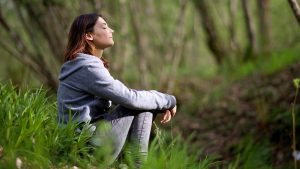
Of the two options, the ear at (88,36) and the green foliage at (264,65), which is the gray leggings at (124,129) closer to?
the ear at (88,36)

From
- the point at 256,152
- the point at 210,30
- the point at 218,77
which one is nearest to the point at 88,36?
the point at 256,152

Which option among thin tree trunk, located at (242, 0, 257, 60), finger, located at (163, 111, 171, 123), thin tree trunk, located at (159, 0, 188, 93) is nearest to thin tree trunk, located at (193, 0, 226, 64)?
thin tree trunk, located at (159, 0, 188, 93)

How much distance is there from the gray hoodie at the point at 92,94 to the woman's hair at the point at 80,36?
95mm

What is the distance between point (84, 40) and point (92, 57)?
0.65 feet

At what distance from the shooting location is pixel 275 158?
20.1 feet

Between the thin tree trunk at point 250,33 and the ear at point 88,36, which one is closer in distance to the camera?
the ear at point 88,36

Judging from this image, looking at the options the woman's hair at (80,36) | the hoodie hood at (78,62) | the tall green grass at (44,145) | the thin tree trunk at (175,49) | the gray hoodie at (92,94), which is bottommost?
the thin tree trunk at (175,49)

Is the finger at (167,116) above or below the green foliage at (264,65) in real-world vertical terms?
above

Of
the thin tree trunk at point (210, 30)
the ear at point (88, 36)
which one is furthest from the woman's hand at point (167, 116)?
the thin tree trunk at point (210, 30)

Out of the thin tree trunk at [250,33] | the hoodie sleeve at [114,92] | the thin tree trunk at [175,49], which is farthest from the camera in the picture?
the thin tree trunk at [250,33]

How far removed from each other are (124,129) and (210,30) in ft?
37.9

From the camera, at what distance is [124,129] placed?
3729 millimetres

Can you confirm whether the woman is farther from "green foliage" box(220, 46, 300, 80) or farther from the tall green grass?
"green foliage" box(220, 46, 300, 80)

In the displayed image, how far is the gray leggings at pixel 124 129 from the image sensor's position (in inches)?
145
